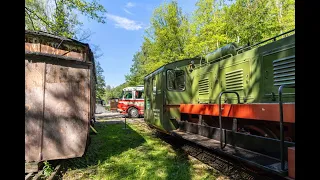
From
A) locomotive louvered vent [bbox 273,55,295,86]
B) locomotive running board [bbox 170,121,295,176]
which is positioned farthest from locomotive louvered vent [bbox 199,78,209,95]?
locomotive louvered vent [bbox 273,55,295,86]

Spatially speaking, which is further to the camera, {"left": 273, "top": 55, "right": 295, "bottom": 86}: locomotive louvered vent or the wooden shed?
the wooden shed

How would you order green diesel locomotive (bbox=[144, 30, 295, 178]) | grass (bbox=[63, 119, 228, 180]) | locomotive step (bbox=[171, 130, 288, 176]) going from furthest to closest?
1. grass (bbox=[63, 119, 228, 180])
2. green diesel locomotive (bbox=[144, 30, 295, 178])
3. locomotive step (bbox=[171, 130, 288, 176])

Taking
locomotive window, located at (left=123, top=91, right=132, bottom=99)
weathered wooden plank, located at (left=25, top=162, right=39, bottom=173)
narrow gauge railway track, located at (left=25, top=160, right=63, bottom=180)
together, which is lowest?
narrow gauge railway track, located at (left=25, top=160, right=63, bottom=180)

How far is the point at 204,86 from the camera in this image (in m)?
6.93

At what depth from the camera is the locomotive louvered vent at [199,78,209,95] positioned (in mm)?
6719

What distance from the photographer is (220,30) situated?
56.1 feet

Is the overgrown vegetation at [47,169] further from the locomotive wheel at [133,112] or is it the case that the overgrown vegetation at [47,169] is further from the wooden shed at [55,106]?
the locomotive wheel at [133,112]

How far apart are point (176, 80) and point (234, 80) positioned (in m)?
3.13

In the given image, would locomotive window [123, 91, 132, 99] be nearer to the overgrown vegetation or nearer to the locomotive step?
the overgrown vegetation

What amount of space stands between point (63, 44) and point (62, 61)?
1.36m

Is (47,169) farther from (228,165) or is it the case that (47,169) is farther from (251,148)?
(251,148)

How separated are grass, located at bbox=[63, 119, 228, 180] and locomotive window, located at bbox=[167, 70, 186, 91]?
85.5 inches

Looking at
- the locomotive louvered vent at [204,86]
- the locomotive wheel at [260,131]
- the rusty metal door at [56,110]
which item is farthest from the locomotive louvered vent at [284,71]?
the rusty metal door at [56,110]
